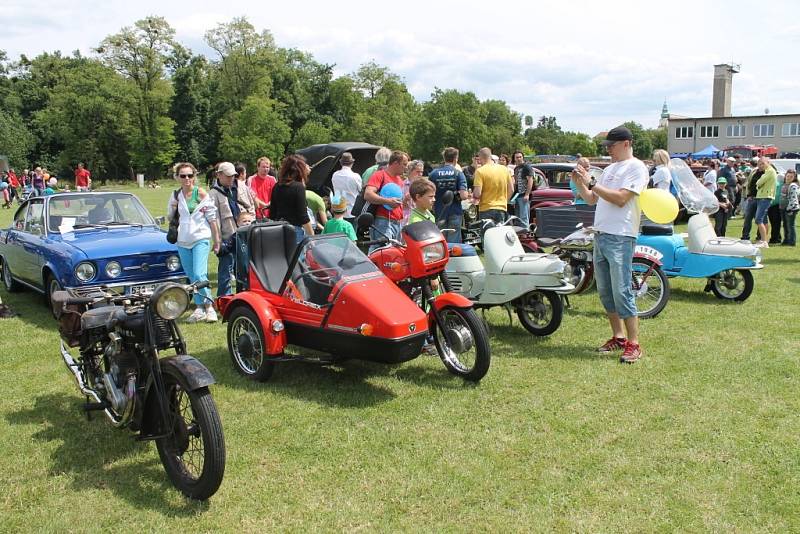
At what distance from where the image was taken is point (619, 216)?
583cm

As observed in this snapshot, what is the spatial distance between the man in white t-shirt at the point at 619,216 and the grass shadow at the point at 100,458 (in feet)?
13.2

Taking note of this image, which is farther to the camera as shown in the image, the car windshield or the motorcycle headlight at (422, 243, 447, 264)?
the car windshield

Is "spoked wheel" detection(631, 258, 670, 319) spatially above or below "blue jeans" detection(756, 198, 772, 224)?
below

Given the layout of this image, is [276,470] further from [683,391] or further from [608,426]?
[683,391]

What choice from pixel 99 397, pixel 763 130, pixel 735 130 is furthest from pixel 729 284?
pixel 763 130

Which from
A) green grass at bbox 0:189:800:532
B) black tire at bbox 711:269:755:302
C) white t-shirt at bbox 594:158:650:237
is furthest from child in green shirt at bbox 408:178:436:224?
black tire at bbox 711:269:755:302

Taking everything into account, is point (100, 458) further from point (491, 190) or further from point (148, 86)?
point (148, 86)

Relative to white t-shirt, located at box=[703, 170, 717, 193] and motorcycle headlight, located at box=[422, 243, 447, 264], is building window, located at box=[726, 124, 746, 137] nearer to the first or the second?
white t-shirt, located at box=[703, 170, 717, 193]

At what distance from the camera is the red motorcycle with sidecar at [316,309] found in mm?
4957

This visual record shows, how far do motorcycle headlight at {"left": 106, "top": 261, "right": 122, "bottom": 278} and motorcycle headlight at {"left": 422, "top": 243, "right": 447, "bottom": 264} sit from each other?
12.9 feet

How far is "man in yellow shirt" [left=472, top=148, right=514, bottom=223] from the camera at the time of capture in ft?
30.0

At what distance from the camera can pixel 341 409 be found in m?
4.98

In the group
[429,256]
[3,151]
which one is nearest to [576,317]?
[429,256]

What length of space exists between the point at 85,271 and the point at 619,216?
5.69m
